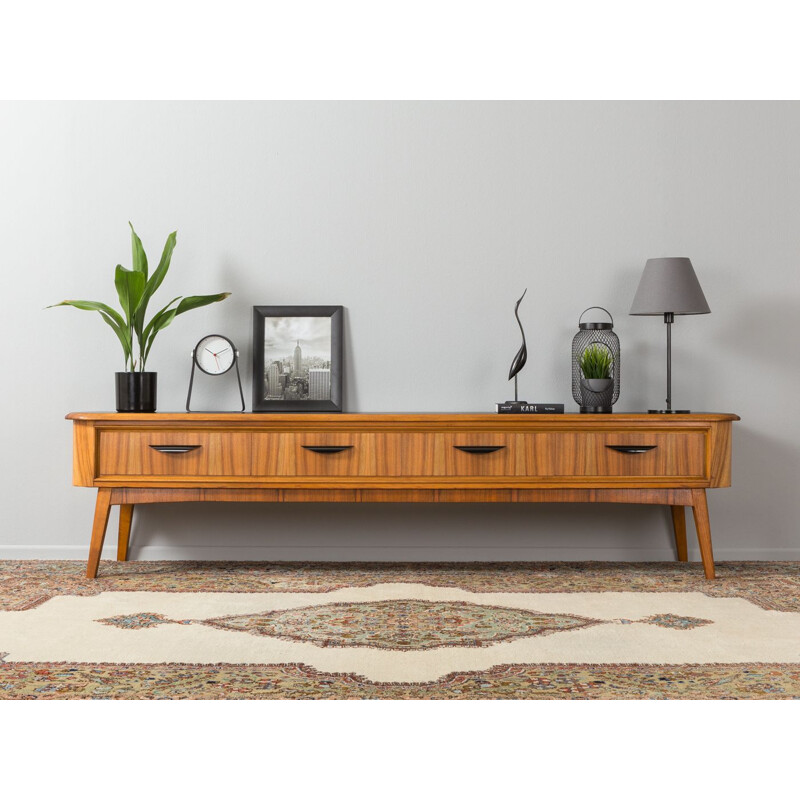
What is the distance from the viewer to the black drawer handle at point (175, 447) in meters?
3.08

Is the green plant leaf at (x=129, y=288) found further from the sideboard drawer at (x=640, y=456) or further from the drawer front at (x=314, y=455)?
the sideboard drawer at (x=640, y=456)

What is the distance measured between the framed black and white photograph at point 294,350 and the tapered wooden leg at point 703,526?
147 cm

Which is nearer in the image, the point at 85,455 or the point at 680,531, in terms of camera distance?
the point at 85,455

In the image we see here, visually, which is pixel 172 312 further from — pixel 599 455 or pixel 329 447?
pixel 599 455

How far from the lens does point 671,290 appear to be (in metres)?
3.25

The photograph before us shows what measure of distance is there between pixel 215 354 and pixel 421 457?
98 cm

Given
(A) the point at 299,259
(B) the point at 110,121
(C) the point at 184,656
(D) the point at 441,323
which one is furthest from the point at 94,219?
(C) the point at 184,656

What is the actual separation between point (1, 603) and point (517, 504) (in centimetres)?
194

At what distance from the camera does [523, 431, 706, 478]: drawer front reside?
3.07 metres

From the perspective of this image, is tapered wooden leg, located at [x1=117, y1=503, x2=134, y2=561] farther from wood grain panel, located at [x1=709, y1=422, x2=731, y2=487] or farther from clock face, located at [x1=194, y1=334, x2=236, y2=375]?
wood grain panel, located at [x1=709, y1=422, x2=731, y2=487]

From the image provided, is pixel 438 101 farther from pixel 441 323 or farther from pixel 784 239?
pixel 784 239

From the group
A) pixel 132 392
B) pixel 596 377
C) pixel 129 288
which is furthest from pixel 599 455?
pixel 129 288

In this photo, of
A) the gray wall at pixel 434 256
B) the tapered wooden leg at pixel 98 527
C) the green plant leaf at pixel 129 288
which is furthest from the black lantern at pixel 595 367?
the tapered wooden leg at pixel 98 527

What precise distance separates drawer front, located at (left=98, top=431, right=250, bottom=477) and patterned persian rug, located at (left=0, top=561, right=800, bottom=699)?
1.33ft
